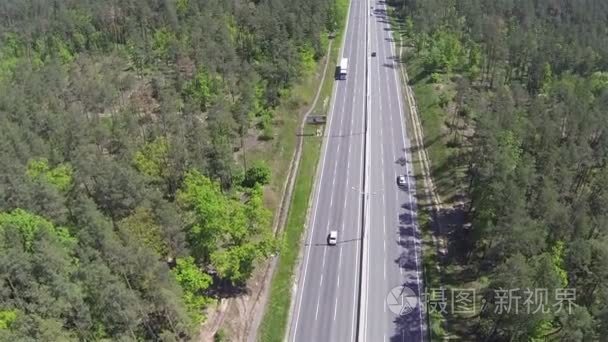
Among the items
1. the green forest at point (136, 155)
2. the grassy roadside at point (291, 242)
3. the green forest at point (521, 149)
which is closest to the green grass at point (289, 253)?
the grassy roadside at point (291, 242)

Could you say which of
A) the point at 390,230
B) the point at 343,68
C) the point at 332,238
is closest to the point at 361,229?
the point at 390,230

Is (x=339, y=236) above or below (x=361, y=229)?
below

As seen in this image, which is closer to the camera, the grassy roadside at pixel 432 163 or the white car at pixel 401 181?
the grassy roadside at pixel 432 163

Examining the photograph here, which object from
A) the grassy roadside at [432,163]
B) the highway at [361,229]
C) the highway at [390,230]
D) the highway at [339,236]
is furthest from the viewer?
the grassy roadside at [432,163]

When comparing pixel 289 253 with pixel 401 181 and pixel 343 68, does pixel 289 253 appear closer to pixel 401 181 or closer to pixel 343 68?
pixel 401 181

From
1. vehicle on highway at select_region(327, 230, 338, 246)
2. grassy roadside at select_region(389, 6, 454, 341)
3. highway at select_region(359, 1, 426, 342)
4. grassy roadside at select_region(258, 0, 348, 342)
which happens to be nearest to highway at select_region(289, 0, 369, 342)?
vehicle on highway at select_region(327, 230, 338, 246)

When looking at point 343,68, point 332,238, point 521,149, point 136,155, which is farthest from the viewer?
point 343,68

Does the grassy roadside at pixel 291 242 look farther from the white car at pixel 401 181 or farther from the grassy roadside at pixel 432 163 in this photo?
the grassy roadside at pixel 432 163
